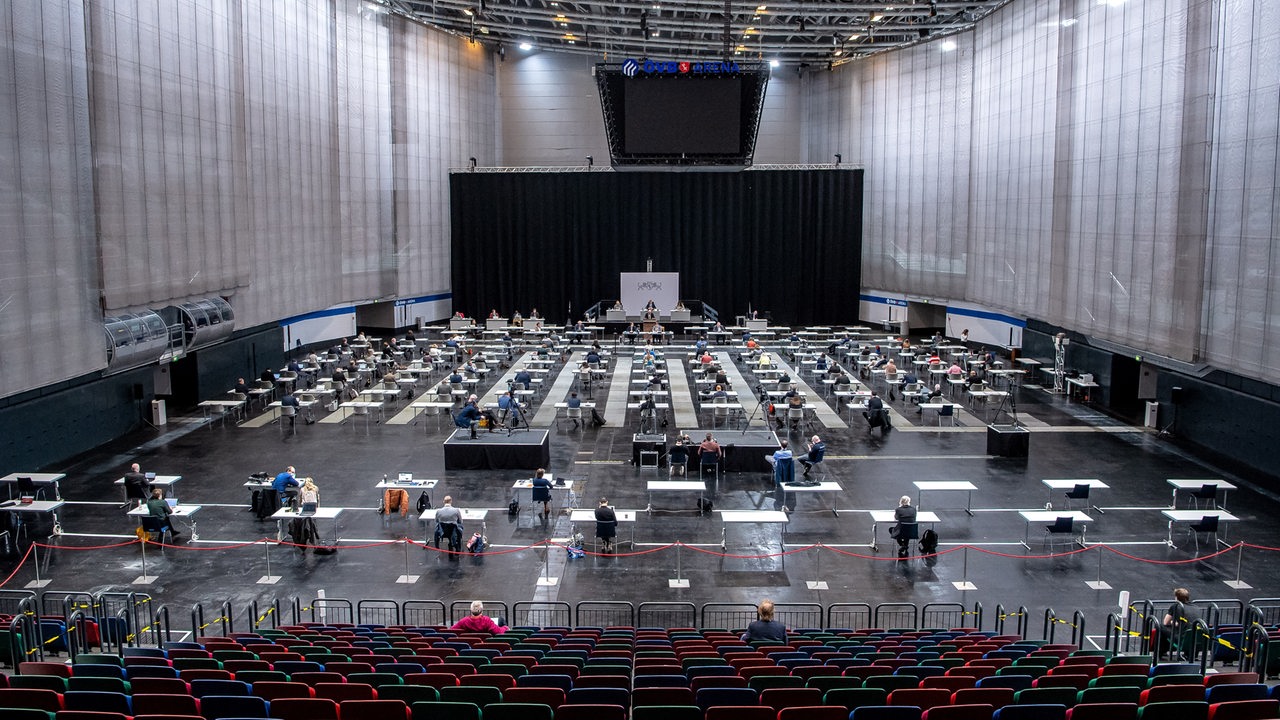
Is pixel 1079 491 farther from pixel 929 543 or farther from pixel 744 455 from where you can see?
pixel 744 455

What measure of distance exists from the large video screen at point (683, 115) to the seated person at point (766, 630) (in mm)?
31756

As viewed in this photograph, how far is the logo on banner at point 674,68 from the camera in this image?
3838 centimetres

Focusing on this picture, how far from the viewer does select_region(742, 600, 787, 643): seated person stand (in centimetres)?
1066

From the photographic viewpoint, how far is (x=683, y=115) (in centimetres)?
4025

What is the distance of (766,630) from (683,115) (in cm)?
3250

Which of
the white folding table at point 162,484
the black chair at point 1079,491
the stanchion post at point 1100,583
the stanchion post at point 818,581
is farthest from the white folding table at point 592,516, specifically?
the black chair at point 1079,491

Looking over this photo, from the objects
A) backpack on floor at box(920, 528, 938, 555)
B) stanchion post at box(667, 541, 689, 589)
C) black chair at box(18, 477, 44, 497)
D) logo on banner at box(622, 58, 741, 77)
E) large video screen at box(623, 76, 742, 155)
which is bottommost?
stanchion post at box(667, 541, 689, 589)

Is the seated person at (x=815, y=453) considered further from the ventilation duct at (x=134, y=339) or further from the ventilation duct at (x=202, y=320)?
the ventilation duct at (x=202, y=320)

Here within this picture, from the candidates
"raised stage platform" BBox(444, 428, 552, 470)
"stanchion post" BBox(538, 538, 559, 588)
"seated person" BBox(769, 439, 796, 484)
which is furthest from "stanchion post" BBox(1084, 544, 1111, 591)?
"raised stage platform" BBox(444, 428, 552, 470)

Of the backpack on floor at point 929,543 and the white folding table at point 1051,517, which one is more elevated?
the white folding table at point 1051,517

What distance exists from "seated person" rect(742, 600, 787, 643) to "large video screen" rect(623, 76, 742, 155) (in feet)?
104

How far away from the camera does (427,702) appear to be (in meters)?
6.82

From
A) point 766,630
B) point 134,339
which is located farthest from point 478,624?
point 134,339

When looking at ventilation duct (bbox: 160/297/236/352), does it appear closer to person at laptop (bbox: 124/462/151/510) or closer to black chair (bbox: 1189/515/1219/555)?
person at laptop (bbox: 124/462/151/510)
